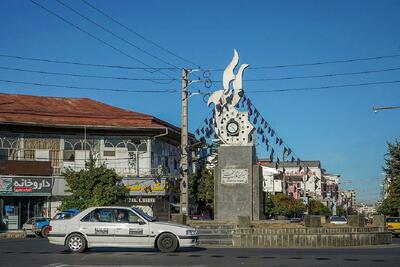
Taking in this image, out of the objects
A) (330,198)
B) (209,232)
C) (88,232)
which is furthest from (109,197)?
(330,198)

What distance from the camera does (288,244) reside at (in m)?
22.9

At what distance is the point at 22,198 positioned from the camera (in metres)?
49.0

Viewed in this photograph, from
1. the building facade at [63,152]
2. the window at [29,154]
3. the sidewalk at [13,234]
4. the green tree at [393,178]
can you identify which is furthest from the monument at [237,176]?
the green tree at [393,178]

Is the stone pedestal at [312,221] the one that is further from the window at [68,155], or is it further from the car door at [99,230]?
the window at [68,155]

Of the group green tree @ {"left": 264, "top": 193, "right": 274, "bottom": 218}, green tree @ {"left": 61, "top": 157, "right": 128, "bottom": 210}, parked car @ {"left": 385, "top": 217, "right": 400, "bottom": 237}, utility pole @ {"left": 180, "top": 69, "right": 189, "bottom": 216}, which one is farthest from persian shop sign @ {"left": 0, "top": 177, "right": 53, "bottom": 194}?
green tree @ {"left": 264, "top": 193, "right": 274, "bottom": 218}

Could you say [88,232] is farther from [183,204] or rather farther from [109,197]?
[109,197]

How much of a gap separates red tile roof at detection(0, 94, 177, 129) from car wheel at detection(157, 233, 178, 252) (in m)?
32.6

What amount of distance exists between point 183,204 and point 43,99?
28.5 meters

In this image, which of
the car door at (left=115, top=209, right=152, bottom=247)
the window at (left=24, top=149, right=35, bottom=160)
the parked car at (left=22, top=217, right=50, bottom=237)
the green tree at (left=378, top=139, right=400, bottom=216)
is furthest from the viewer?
the green tree at (left=378, top=139, right=400, bottom=216)

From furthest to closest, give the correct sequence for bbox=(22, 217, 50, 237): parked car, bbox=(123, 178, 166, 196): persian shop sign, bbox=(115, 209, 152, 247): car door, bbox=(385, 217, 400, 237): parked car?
1. bbox=(123, 178, 166, 196): persian shop sign
2. bbox=(385, 217, 400, 237): parked car
3. bbox=(22, 217, 50, 237): parked car
4. bbox=(115, 209, 152, 247): car door

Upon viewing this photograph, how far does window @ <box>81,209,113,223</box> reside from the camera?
749 inches

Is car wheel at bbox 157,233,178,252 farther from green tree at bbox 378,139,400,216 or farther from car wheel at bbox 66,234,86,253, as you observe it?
green tree at bbox 378,139,400,216

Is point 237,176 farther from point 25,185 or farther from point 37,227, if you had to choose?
point 25,185

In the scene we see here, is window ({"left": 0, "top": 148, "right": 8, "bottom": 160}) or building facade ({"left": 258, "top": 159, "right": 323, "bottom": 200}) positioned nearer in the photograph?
window ({"left": 0, "top": 148, "right": 8, "bottom": 160})
